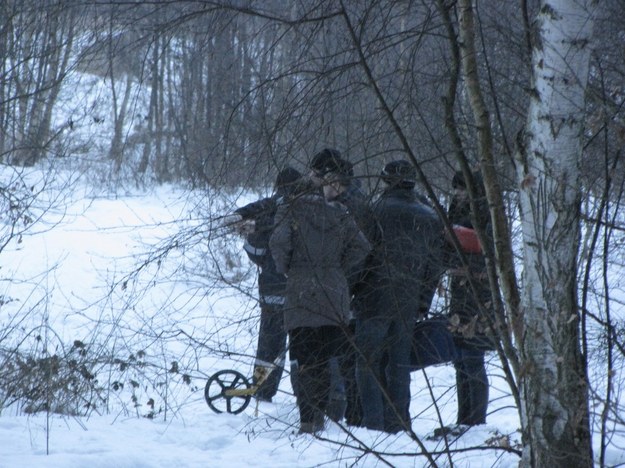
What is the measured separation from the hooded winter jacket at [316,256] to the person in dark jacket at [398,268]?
130mm

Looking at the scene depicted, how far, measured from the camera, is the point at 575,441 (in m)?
3.63

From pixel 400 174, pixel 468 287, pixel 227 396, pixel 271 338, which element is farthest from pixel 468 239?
pixel 227 396

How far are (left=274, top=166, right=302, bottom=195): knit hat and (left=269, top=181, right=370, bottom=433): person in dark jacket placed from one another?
6 centimetres

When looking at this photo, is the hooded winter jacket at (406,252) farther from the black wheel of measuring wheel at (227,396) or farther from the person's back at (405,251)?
the black wheel of measuring wheel at (227,396)

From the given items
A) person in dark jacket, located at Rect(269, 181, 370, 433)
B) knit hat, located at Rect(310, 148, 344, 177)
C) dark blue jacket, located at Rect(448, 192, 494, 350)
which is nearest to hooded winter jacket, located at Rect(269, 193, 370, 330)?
person in dark jacket, located at Rect(269, 181, 370, 433)

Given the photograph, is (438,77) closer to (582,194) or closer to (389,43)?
(389,43)

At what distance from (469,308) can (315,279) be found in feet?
2.35

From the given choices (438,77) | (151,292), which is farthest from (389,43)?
(151,292)

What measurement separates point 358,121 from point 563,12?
135cm

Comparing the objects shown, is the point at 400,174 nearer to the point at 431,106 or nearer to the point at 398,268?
the point at 398,268

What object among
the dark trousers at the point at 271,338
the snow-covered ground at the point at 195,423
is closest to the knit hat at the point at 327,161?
the snow-covered ground at the point at 195,423

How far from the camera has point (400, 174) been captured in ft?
14.1

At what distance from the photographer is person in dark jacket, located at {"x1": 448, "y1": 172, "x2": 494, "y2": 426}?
393 cm

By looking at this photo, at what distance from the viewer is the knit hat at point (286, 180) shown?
4082 millimetres
